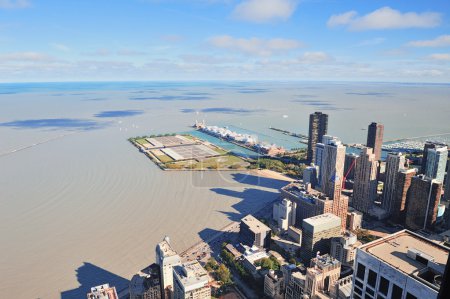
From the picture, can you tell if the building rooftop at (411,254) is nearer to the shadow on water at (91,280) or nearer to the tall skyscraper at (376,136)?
the shadow on water at (91,280)

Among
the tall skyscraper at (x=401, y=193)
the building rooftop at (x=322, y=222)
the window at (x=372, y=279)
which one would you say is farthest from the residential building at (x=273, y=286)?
the tall skyscraper at (x=401, y=193)

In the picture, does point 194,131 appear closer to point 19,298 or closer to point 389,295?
point 19,298

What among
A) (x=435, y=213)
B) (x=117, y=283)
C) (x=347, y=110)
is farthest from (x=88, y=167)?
(x=347, y=110)

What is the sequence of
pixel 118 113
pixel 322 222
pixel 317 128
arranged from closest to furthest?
1. pixel 322 222
2. pixel 317 128
3. pixel 118 113

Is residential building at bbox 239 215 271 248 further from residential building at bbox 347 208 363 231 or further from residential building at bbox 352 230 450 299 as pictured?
residential building at bbox 352 230 450 299

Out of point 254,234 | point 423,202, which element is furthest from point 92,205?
point 423,202

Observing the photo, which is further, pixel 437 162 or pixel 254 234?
pixel 437 162

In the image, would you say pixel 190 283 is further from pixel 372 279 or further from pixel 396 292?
pixel 396 292
